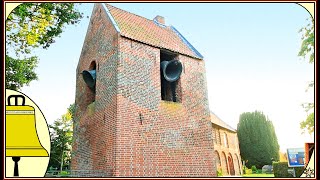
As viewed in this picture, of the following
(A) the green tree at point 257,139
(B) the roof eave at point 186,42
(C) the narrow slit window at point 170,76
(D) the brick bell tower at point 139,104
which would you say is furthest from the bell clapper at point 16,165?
(A) the green tree at point 257,139

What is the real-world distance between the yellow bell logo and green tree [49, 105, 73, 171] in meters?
→ 27.8

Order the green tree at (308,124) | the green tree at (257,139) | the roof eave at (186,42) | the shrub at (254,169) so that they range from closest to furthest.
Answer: the green tree at (308,124) < the roof eave at (186,42) < the shrub at (254,169) < the green tree at (257,139)

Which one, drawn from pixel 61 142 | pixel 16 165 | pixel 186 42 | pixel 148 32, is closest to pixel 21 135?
pixel 16 165

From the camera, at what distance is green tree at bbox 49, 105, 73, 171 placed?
32281 millimetres

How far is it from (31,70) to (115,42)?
5985 millimetres

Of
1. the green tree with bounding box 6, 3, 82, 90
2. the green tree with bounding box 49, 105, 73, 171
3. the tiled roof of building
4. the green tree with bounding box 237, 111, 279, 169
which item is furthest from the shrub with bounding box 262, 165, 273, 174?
the green tree with bounding box 6, 3, 82, 90

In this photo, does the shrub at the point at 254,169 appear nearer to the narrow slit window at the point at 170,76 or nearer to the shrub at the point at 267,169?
the shrub at the point at 267,169

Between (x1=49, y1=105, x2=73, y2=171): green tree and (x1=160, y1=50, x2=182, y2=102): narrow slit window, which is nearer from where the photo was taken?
(x1=160, y1=50, x2=182, y2=102): narrow slit window

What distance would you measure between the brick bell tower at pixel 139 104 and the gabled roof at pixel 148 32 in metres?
0.07

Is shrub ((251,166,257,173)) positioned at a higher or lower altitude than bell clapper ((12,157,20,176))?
lower

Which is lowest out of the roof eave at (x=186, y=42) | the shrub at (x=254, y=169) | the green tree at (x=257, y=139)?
the shrub at (x=254, y=169)

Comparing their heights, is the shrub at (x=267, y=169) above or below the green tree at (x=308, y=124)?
below

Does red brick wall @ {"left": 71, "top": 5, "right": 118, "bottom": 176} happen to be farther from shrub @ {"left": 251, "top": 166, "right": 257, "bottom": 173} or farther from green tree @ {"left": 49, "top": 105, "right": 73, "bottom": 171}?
shrub @ {"left": 251, "top": 166, "right": 257, "bottom": 173}

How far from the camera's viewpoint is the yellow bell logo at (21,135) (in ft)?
17.2
